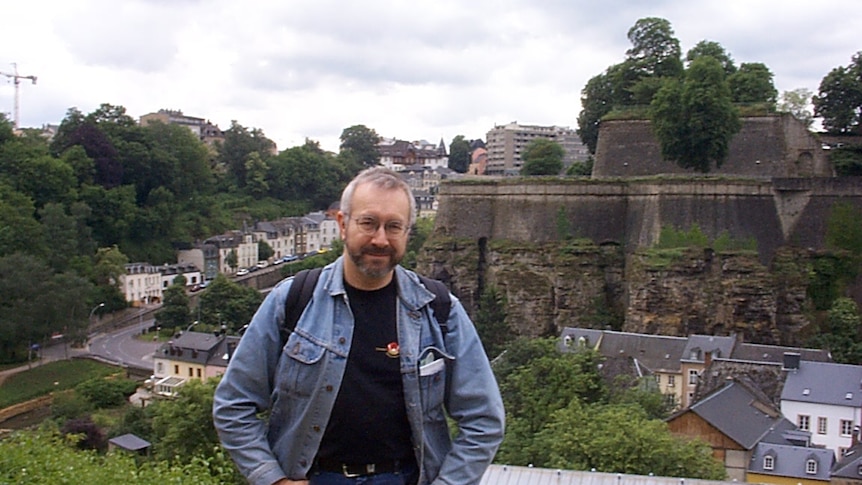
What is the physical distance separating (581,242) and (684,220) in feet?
11.1

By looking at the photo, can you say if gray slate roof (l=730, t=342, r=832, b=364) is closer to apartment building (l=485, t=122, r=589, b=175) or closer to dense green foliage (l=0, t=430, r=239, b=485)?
dense green foliage (l=0, t=430, r=239, b=485)

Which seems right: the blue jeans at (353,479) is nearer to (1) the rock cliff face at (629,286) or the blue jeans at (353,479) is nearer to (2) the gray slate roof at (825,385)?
(2) the gray slate roof at (825,385)

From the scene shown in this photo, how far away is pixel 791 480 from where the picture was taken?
1714 cm

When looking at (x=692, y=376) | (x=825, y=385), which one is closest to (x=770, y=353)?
(x=692, y=376)

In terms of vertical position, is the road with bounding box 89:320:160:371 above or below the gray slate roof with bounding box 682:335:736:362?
below

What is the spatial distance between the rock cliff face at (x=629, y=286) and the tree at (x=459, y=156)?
70803mm

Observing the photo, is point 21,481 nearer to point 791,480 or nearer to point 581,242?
point 791,480

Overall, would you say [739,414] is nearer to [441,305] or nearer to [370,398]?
[441,305]

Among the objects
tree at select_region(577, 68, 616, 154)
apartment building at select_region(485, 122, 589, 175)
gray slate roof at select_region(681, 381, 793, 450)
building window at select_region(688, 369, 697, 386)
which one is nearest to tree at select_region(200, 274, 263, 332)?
tree at select_region(577, 68, 616, 154)

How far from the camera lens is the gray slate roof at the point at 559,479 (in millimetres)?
11602

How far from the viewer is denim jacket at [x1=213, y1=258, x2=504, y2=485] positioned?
118 inches

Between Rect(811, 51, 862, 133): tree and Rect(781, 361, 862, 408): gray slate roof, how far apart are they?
17.6 m

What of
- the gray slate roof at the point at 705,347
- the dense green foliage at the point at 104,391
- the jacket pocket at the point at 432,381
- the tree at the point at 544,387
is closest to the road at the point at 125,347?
the dense green foliage at the point at 104,391

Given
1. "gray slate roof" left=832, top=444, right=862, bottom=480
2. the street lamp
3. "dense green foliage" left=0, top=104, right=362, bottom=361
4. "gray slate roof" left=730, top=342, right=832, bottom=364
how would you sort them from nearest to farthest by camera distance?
"gray slate roof" left=832, top=444, right=862, bottom=480 → "gray slate roof" left=730, top=342, right=832, bottom=364 → "dense green foliage" left=0, top=104, right=362, bottom=361 → the street lamp
